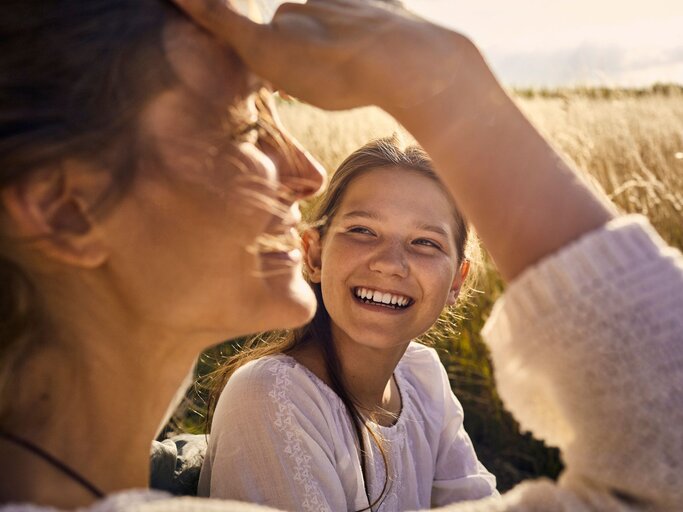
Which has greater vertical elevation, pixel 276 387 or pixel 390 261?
pixel 390 261

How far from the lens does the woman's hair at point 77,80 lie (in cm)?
114

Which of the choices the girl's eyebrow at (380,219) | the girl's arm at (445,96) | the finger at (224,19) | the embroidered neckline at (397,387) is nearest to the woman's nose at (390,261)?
the girl's eyebrow at (380,219)

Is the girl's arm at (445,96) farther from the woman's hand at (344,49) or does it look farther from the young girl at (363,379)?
the young girl at (363,379)

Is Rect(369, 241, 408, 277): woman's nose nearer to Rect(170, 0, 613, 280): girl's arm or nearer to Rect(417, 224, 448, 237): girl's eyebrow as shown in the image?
Rect(417, 224, 448, 237): girl's eyebrow

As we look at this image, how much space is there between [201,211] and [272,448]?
111 centimetres

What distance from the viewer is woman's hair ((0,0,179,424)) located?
45.0 inches

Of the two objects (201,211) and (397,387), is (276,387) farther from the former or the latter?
(201,211)

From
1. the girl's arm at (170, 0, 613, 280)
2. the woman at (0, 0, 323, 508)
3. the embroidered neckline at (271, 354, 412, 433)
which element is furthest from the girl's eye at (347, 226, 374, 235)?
the girl's arm at (170, 0, 613, 280)

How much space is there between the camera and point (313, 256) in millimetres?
2869

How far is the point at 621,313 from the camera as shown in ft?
3.68

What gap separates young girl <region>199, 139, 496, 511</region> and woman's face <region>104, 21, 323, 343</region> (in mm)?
921

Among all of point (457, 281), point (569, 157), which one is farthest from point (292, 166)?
point (569, 157)

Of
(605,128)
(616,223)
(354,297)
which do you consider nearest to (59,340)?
(616,223)

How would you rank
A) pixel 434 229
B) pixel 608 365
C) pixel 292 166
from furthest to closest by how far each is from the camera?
pixel 434 229
pixel 292 166
pixel 608 365
